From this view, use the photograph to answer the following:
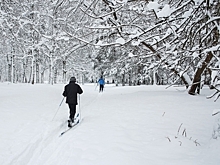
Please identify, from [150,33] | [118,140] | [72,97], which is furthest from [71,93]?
[150,33]

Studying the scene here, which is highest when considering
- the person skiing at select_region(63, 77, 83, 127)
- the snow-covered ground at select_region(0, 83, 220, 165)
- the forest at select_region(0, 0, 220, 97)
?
the forest at select_region(0, 0, 220, 97)

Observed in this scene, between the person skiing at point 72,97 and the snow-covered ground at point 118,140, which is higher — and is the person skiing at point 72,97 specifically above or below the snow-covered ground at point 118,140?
above

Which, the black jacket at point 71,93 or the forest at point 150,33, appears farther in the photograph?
the black jacket at point 71,93

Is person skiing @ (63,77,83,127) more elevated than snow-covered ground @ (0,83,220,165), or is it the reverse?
person skiing @ (63,77,83,127)

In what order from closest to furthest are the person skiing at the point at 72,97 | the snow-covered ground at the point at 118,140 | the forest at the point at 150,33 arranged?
1. the forest at the point at 150,33
2. the snow-covered ground at the point at 118,140
3. the person skiing at the point at 72,97

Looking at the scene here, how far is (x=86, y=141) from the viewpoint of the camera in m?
5.29

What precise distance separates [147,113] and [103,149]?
395cm

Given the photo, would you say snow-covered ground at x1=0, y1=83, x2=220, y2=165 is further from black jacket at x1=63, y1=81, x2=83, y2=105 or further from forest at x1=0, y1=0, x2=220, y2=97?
forest at x1=0, y1=0, x2=220, y2=97

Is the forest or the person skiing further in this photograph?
the person skiing

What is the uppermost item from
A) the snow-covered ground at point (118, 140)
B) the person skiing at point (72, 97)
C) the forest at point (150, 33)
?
the forest at point (150, 33)

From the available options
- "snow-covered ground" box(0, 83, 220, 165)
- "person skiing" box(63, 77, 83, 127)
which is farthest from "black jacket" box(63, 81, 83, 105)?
"snow-covered ground" box(0, 83, 220, 165)

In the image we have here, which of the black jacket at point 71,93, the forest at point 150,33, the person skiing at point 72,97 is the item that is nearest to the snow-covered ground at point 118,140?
the person skiing at point 72,97

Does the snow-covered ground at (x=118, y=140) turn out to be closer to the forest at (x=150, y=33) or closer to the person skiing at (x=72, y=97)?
the person skiing at (x=72, y=97)

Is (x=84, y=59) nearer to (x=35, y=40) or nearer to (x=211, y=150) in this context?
(x=35, y=40)
